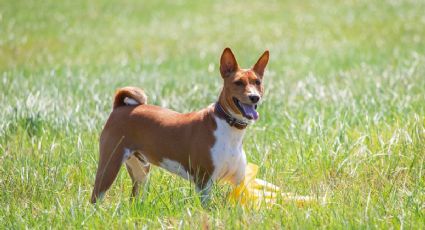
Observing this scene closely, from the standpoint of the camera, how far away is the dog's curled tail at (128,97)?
6.08 meters

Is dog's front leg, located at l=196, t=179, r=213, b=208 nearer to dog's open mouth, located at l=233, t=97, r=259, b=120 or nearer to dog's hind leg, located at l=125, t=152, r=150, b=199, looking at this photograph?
dog's open mouth, located at l=233, t=97, r=259, b=120

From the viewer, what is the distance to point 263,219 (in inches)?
195

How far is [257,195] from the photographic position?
5.69 metres

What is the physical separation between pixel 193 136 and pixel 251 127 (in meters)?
2.55

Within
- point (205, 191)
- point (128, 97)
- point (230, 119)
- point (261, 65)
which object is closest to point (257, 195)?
point (205, 191)

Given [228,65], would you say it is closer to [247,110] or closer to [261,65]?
[261,65]

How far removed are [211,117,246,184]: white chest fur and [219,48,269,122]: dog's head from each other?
0.45 ft

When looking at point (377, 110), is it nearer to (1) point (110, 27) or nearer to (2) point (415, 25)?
(2) point (415, 25)

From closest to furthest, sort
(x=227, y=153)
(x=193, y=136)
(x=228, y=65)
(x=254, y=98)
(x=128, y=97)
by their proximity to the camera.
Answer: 1. (x=254, y=98)
2. (x=227, y=153)
3. (x=193, y=136)
4. (x=228, y=65)
5. (x=128, y=97)

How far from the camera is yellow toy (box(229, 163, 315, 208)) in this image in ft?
17.8

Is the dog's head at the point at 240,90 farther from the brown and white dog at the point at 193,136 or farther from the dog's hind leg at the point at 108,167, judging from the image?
the dog's hind leg at the point at 108,167

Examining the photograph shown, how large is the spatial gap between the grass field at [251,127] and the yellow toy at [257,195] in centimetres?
13

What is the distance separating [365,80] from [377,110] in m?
2.23

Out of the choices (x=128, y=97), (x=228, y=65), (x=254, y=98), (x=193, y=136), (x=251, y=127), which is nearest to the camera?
(x=254, y=98)
